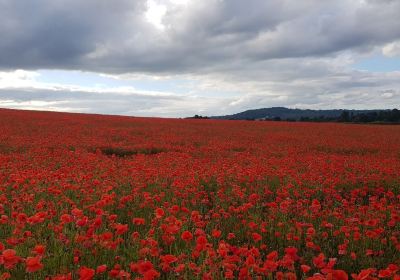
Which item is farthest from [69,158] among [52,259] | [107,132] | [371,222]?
[107,132]

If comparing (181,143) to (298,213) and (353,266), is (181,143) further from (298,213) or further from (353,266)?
(353,266)

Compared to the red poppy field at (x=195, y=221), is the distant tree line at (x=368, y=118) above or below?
above

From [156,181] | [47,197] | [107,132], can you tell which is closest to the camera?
[47,197]

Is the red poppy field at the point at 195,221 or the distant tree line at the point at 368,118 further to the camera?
the distant tree line at the point at 368,118

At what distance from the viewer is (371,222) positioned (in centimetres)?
585

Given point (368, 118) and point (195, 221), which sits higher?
point (368, 118)

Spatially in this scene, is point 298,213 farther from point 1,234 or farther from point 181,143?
point 181,143

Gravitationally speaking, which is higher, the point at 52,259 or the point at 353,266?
the point at 52,259

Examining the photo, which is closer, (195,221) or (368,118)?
(195,221)

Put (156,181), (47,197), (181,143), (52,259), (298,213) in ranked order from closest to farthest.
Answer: (52,259) < (298,213) < (47,197) < (156,181) < (181,143)

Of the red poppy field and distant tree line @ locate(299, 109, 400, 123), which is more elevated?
distant tree line @ locate(299, 109, 400, 123)

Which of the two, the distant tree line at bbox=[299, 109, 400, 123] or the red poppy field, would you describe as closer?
the red poppy field

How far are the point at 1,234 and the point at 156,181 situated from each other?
4285mm

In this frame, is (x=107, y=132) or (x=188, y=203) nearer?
(x=188, y=203)
